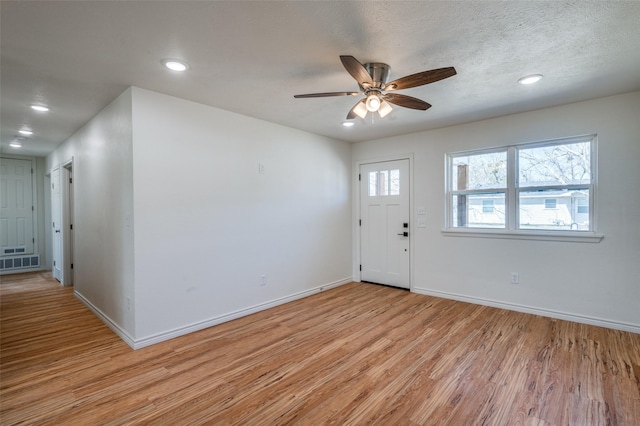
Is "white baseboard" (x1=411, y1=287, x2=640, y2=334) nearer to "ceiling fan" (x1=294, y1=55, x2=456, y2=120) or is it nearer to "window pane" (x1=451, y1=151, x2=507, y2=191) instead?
"window pane" (x1=451, y1=151, x2=507, y2=191)

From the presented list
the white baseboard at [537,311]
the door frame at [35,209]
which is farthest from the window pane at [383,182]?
the door frame at [35,209]

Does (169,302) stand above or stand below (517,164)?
below

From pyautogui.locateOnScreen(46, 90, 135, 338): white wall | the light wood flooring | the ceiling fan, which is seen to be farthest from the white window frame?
pyautogui.locateOnScreen(46, 90, 135, 338): white wall

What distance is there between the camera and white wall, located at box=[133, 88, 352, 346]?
9.78 feet

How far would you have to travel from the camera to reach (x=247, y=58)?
92.8 inches

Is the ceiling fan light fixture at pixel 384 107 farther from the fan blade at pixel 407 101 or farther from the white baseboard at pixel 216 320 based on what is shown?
the white baseboard at pixel 216 320

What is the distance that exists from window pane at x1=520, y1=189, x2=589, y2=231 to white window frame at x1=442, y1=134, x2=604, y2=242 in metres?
0.05

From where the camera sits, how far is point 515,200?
12.7ft

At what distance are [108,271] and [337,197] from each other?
10.9ft

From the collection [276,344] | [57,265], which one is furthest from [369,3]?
[57,265]

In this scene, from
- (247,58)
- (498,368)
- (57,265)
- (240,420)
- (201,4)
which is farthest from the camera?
(57,265)

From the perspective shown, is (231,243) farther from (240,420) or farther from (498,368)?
(498,368)

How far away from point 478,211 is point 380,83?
8.67 ft

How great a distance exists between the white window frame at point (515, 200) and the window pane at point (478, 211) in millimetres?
60
